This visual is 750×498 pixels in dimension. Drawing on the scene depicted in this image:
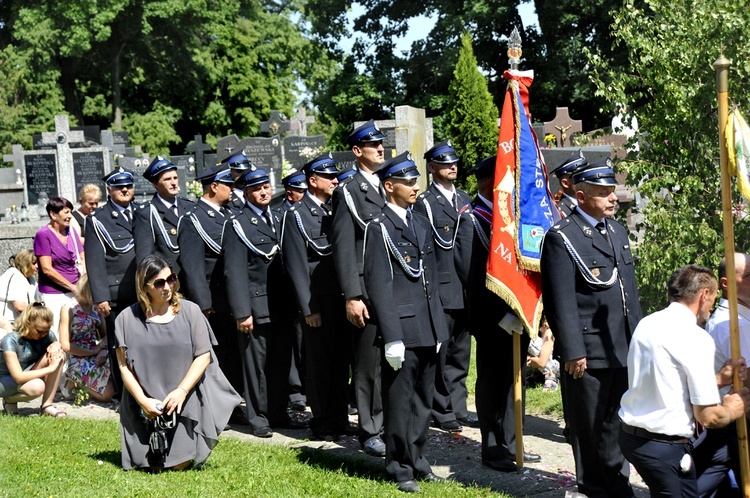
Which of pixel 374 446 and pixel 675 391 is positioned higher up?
pixel 675 391

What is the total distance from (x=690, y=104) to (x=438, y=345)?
8.67ft

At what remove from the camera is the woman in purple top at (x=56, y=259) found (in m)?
10.7

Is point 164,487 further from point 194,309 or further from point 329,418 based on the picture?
point 329,418

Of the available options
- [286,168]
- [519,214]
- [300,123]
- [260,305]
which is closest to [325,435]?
[260,305]

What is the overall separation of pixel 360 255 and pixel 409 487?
181cm

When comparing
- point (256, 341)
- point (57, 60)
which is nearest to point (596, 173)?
point (256, 341)

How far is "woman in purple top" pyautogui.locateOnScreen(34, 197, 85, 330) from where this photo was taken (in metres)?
10.7

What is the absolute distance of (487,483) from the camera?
22.4 feet

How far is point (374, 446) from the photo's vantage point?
7633 millimetres

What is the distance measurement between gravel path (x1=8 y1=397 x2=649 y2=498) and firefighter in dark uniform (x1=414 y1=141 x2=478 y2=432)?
0.70 feet

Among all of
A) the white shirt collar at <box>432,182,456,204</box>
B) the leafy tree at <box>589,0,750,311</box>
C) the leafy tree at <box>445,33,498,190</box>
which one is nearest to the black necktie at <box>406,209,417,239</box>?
the white shirt collar at <box>432,182,456,204</box>

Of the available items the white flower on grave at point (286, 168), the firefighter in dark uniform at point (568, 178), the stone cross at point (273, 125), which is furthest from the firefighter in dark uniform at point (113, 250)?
the stone cross at point (273, 125)

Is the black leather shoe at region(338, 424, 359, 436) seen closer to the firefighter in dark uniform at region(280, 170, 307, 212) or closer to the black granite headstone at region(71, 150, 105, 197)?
the firefighter in dark uniform at region(280, 170, 307, 212)

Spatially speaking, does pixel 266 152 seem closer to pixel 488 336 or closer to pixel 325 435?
pixel 325 435
